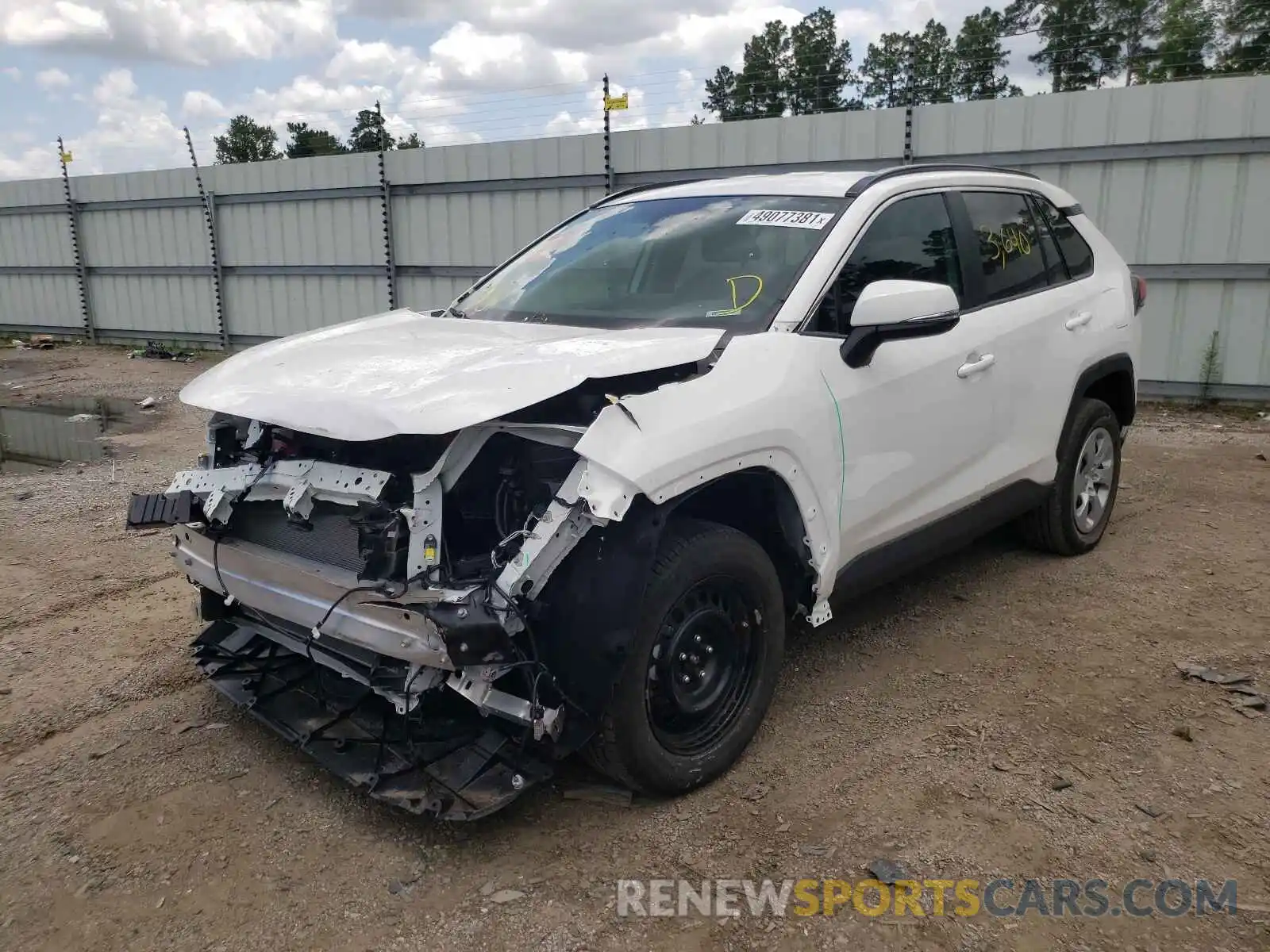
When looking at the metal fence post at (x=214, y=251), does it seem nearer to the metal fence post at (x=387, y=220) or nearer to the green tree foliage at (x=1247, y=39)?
the metal fence post at (x=387, y=220)

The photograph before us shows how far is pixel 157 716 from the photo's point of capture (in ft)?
11.9

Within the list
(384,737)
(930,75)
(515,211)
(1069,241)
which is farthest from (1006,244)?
(515,211)

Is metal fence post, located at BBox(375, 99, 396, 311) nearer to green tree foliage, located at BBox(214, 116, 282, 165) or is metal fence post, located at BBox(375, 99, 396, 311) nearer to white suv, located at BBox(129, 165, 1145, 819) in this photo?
white suv, located at BBox(129, 165, 1145, 819)

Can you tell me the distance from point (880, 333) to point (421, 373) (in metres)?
1.49

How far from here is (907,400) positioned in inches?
141

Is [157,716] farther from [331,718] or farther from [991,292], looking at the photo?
[991,292]

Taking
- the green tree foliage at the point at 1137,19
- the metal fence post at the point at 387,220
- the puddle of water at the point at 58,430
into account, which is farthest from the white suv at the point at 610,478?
the green tree foliage at the point at 1137,19

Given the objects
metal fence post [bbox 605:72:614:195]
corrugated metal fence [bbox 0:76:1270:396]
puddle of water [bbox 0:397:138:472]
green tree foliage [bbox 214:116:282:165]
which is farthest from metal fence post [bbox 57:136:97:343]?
green tree foliage [bbox 214:116:282:165]

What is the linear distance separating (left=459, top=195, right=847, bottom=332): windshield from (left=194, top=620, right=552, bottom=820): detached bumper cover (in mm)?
1503

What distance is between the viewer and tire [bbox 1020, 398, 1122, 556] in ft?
15.7

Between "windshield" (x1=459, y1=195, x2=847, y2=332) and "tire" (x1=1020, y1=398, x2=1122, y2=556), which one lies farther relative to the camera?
"tire" (x1=1020, y1=398, x2=1122, y2=556)

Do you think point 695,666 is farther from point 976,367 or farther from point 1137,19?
point 1137,19

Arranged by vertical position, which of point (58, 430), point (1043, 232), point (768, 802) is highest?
point (1043, 232)
